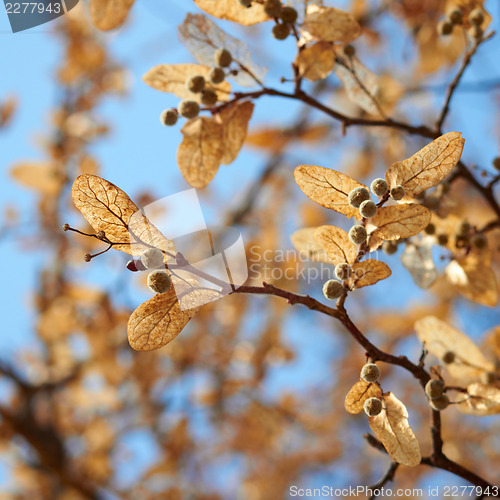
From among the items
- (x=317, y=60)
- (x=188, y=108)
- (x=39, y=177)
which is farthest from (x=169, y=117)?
(x=39, y=177)

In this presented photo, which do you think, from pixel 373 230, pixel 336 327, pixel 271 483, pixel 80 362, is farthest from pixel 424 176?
pixel 336 327

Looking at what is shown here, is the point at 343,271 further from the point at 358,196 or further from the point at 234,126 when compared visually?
the point at 234,126

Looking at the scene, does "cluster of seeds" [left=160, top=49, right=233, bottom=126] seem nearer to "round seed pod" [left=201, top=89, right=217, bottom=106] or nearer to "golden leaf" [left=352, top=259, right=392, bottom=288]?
"round seed pod" [left=201, top=89, right=217, bottom=106]

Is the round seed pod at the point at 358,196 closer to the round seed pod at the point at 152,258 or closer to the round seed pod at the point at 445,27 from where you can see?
the round seed pod at the point at 152,258

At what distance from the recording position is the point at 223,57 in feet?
2.09

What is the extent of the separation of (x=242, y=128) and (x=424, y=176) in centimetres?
29

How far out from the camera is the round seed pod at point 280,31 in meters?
0.65

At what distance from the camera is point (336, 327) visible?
136 inches

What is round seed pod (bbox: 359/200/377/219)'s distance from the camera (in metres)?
0.46

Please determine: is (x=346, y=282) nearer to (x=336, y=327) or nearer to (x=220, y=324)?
(x=220, y=324)

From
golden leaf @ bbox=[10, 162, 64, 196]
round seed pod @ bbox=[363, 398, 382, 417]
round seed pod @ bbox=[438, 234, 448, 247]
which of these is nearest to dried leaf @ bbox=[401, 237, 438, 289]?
round seed pod @ bbox=[438, 234, 448, 247]

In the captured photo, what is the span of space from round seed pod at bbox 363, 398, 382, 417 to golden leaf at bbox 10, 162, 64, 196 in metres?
1.36

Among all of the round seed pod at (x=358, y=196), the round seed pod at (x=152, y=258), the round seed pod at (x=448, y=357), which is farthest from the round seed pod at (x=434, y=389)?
the round seed pod at (x=152, y=258)

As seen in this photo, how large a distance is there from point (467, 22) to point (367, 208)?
530 millimetres
